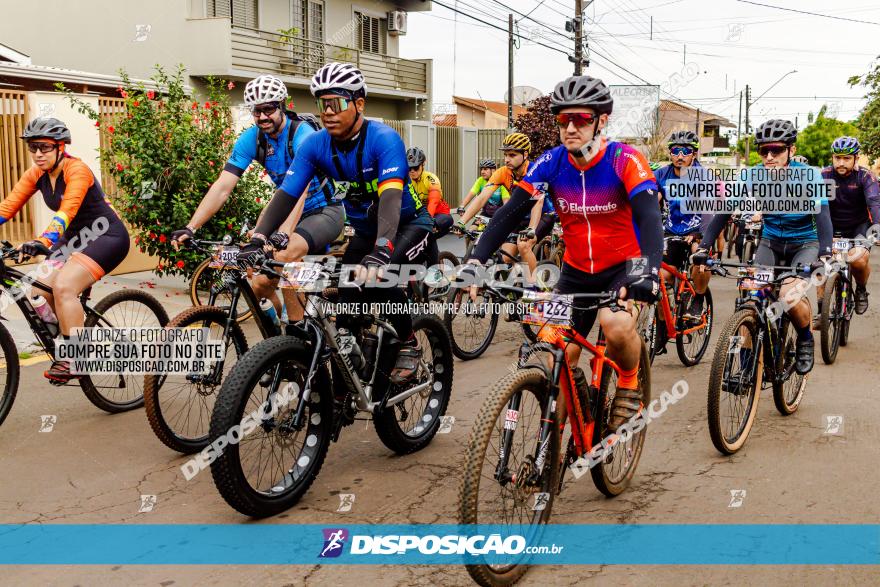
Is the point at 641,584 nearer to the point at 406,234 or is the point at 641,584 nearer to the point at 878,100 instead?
the point at 406,234

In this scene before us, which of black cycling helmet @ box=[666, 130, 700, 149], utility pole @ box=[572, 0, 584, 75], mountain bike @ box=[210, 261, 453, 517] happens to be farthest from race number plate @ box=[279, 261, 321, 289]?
utility pole @ box=[572, 0, 584, 75]

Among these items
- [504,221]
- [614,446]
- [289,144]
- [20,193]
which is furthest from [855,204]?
[20,193]

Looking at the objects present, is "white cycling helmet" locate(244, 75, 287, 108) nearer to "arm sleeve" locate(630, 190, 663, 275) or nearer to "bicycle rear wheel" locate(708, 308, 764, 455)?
"arm sleeve" locate(630, 190, 663, 275)

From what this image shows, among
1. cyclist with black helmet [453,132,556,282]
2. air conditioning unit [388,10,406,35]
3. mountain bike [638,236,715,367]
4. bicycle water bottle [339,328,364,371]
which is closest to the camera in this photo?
bicycle water bottle [339,328,364,371]

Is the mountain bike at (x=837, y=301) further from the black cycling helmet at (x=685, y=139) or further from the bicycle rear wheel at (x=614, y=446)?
the bicycle rear wheel at (x=614, y=446)

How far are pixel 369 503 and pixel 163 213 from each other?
7123mm

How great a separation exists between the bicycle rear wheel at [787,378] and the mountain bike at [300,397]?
9.33ft

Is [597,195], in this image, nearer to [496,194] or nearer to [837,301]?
[837,301]

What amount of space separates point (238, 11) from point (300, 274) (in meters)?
20.9

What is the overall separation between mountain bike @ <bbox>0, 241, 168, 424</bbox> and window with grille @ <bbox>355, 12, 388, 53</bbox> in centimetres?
2336

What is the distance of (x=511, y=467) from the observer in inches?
151

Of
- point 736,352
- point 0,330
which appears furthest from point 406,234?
point 0,330

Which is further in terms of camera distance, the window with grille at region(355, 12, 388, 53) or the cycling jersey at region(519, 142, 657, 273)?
the window with grille at region(355, 12, 388, 53)

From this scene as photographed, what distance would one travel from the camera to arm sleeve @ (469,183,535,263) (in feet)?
15.1
